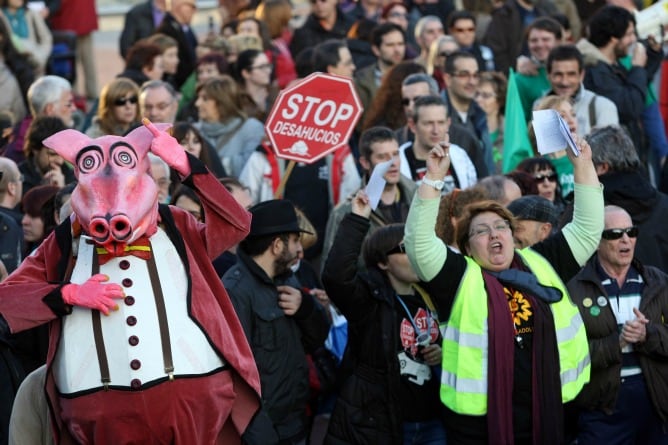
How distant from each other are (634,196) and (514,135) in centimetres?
211

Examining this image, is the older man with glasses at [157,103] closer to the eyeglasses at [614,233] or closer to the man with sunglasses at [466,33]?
the man with sunglasses at [466,33]

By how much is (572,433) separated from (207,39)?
21.7 feet

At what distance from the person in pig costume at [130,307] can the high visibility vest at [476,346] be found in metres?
1.31

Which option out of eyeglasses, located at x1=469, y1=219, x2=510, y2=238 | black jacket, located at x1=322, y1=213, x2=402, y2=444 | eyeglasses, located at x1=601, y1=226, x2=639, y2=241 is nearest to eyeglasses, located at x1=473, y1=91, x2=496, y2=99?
eyeglasses, located at x1=601, y1=226, x2=639, y2=241

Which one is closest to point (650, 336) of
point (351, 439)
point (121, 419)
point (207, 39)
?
point (351, 439)

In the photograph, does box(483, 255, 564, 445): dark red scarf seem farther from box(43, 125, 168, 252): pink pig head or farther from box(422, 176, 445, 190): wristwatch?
box(43, 125, 168, 252): pink pig head

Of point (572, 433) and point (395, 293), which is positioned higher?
point (395, 293)

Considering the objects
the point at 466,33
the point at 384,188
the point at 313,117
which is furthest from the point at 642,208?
the point at 466,33

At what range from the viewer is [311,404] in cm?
838

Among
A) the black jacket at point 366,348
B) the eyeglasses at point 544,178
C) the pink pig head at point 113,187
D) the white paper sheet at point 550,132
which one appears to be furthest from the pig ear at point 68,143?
the eyeglasses at point 544,178

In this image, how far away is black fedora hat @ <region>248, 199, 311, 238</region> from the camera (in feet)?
25.2

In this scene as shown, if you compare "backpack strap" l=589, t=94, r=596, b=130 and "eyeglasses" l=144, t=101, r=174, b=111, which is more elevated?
"eyeglasses" l=144, t=101, r=174, b=111

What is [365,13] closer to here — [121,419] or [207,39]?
[207,39]

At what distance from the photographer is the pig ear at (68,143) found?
6.12 meters
